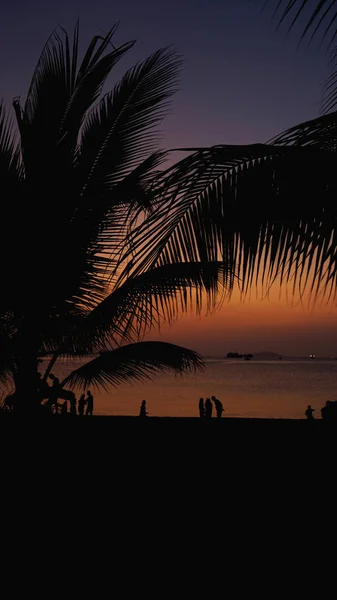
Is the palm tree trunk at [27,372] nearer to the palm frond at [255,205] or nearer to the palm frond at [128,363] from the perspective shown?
the palm frond at [128,363]

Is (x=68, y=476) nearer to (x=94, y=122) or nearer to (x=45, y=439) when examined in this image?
(x=45, y=439)

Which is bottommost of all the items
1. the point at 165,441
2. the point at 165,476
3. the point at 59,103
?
the point at 165,476

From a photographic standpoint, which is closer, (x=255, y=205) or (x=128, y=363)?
(x=255, y=205)

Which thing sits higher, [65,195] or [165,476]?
[65,195]

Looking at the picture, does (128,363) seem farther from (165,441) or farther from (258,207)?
(258,207)

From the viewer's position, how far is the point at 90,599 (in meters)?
3.69

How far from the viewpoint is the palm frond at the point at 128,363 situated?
6457mm

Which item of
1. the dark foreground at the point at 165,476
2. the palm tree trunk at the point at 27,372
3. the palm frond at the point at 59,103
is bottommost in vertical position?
the dark foreground at the point at 165,476

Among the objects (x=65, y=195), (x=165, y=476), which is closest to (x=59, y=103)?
(x=65, y=195)

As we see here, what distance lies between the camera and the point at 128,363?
22.1 ft

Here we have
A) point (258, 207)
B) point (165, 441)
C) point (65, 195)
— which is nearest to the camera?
point (258, 207)

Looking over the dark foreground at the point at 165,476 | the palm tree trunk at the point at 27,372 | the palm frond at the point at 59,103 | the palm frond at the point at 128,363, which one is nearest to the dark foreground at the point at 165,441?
the dark foreground at the point at 165,476

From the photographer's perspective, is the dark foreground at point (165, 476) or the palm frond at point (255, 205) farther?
the dark foreground at point (165, 476)

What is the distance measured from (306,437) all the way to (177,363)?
230 centimetres
